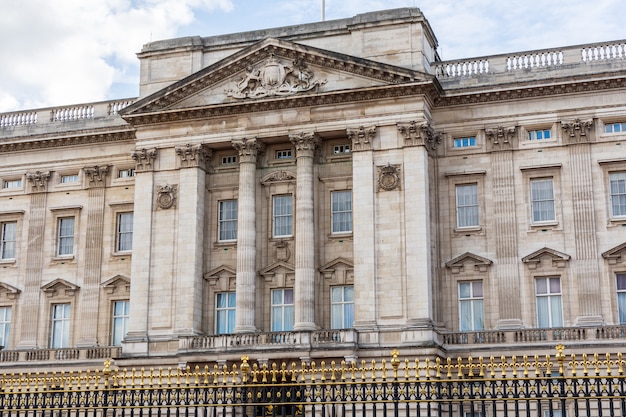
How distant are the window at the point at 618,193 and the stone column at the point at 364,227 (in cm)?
1046

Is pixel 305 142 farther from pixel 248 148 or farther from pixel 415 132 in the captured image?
pixel 415 132

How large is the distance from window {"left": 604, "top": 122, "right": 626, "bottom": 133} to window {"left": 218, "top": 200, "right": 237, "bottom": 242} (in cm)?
1744

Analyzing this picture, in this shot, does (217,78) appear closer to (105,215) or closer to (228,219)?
(228,219)

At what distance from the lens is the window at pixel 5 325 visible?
4844 centimetres

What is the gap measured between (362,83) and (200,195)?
9.34 metres

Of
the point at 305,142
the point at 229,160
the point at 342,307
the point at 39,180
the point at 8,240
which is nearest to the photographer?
the point at 342,307

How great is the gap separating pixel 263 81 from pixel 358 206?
768cm

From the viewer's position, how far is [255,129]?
144ft

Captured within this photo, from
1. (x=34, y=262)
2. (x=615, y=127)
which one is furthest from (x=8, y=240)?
(x=615, y=127)

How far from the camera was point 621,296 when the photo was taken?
4012cm

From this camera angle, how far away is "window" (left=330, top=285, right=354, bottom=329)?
139 ft

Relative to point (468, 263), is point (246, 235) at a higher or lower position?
higher

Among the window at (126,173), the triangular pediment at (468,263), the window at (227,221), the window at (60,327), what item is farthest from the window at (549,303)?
the window at (60,327)

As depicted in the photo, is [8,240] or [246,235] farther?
[8,240]
